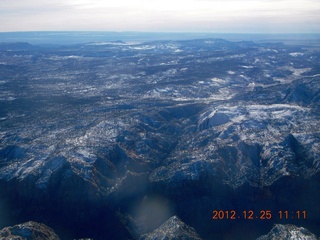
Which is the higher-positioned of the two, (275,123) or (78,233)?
(275,123)

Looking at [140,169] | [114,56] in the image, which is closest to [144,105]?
[140,169]

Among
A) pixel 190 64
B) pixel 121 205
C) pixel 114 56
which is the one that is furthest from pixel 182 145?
pixel 114 56

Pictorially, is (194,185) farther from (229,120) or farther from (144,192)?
(229,120)

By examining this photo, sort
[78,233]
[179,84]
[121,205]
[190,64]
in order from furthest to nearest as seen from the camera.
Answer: [190,64] → [179,84] → [121,205] → [78,233]

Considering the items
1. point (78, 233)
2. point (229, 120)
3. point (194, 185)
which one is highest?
point (229, 120)

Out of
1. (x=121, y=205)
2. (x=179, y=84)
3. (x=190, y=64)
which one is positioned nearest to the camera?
(x=121, y=205)

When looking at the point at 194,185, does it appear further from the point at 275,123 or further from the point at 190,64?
the point at 190,64

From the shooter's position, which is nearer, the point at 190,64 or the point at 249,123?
the point at 249,123

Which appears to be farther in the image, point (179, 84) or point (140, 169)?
point (179, 84)

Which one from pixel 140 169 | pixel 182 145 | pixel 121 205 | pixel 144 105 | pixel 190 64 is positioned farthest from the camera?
pixel 190 64
